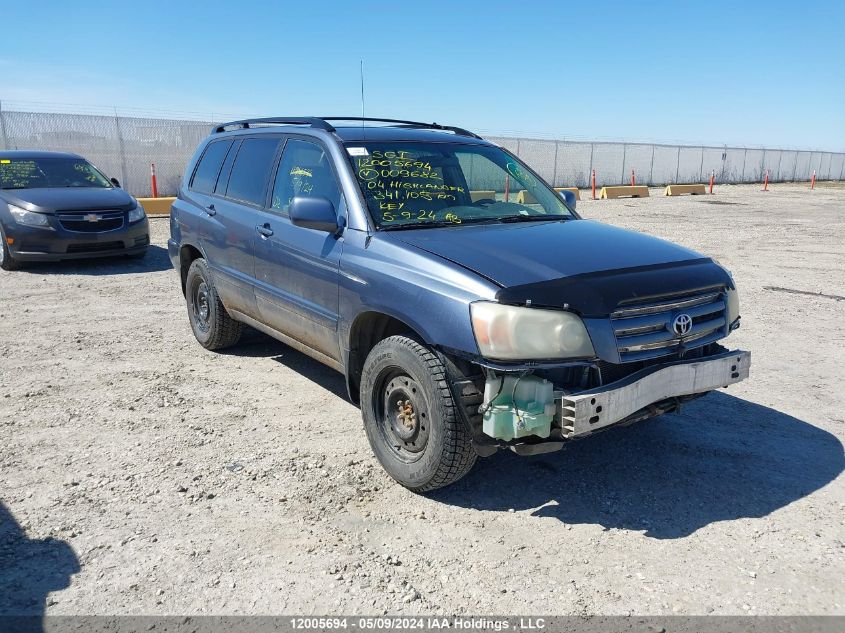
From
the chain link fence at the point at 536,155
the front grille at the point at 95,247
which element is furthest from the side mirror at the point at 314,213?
the chain link fence at the point at 536,155

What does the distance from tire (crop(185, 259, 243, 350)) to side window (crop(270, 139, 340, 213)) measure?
1.46 meters

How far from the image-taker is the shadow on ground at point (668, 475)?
3.73 metres

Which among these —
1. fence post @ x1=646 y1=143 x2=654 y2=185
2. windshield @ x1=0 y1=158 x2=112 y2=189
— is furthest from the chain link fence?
windshield @ x1=0 y1=158 x2=112 y2=189

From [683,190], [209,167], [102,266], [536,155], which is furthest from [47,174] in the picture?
[683,190]

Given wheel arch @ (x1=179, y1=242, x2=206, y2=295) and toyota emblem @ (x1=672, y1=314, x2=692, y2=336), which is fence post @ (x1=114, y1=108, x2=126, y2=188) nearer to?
Answer: wheel arch @ (x1=179, y1=242, x2=206, y2=295)

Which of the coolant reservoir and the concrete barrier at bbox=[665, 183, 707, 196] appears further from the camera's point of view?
the concrete barrier at bbox=[665, 183, 707, 196]

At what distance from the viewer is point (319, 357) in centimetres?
473

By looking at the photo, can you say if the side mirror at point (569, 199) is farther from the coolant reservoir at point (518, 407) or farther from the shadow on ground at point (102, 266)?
the shadow on ground at point (102, 266)

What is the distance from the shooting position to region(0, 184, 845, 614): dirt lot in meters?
3.05

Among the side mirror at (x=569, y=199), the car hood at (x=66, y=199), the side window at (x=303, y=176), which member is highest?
the side window at (x=303, y=176)

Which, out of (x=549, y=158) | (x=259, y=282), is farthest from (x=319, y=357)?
(x=549, y=158)

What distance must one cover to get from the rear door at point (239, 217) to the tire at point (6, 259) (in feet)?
18.9

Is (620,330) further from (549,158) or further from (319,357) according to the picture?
(549,158)

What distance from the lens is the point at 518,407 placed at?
332 cm
